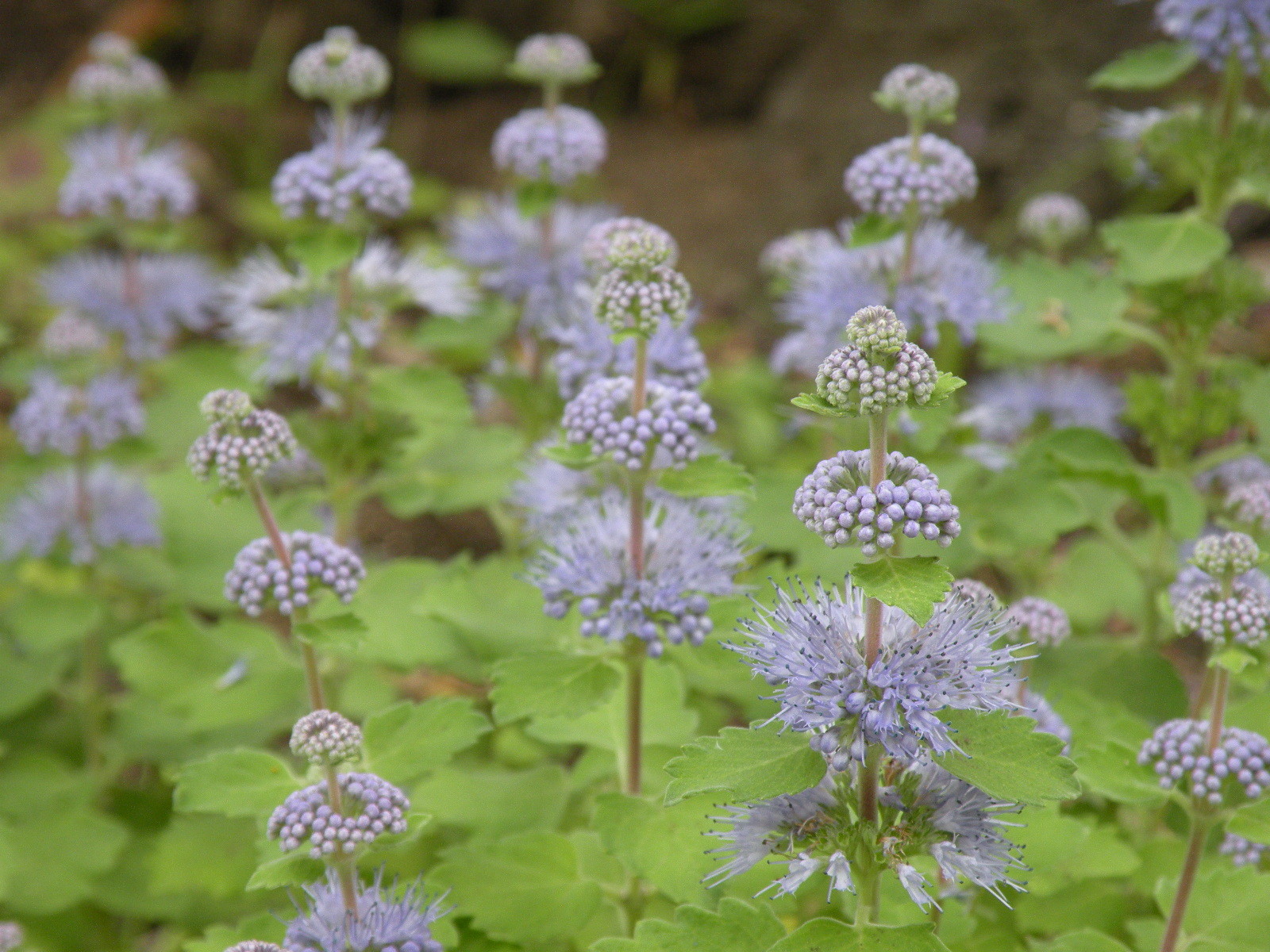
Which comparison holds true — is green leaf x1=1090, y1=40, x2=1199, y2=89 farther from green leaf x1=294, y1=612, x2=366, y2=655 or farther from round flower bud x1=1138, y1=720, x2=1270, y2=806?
green leaf x1=294, y1=612, x2=366, y2=655

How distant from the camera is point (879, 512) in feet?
6.89

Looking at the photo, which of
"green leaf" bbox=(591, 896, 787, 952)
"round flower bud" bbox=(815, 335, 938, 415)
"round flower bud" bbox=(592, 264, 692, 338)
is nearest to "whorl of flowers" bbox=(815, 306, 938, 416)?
"round flower bud" bbox=(815, 335, 938, 415)

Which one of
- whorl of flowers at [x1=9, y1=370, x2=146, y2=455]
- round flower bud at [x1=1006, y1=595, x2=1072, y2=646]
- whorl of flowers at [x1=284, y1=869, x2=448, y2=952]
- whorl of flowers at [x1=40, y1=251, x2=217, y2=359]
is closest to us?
whorl of flowers at [x1=284, y1=869, x2=448, y2=952]

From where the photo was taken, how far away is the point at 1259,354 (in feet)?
21.8

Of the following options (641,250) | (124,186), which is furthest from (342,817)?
(124,186)

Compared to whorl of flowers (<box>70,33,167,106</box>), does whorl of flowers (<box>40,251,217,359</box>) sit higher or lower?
lower

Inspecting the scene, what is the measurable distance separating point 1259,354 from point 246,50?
7.01 m

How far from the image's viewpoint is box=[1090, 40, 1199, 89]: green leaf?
3842 mm

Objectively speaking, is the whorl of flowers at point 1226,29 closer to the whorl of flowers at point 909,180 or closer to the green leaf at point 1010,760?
the whorl of flowers at point 909,180

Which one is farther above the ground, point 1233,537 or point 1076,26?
point 1076,26

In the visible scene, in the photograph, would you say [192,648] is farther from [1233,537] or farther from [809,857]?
[1233,537]

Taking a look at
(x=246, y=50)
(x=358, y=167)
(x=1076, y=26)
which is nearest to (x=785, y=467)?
(x=358, y=167)

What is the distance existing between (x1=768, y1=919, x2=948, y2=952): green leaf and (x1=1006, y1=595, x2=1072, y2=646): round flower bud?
41.0 inches

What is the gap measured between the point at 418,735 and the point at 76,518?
7.21 feet
